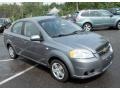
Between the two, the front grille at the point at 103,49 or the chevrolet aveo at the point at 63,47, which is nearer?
the chevrolet aveo at the point at 63,47

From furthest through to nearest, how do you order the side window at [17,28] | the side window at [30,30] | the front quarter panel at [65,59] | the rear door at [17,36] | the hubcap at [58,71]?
the side window at [17,28] < the rear door at [17,36] < the side window at [30,30] < the hubcap at [58,71] < the front quarter panel at [65,59]

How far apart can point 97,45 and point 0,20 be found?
62.5 feet

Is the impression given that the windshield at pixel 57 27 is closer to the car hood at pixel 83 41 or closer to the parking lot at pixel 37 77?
the car hood at pixel 83 41

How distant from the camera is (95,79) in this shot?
18.1 ft

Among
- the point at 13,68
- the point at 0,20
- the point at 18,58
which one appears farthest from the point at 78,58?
the point at 0,20

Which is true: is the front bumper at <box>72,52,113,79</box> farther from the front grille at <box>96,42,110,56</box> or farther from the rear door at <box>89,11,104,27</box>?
the rear door at <box>89,11,104,27</box>

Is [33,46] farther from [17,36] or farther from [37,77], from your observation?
[17,36]

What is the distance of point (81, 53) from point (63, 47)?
0.49 metres

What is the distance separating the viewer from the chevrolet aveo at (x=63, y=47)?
502 cm

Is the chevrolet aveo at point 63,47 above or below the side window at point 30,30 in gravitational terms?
below

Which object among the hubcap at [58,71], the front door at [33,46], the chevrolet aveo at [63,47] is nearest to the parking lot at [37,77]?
the hubcap at [58,71]

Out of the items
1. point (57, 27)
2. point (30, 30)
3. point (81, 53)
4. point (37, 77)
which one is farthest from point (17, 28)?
point (81, 53)

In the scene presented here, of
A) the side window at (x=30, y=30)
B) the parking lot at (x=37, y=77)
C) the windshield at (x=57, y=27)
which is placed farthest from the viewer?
the side window at (x=30, y=30)

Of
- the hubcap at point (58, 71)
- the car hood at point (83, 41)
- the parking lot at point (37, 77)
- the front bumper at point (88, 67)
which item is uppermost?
the car hood at point (83, 41)
